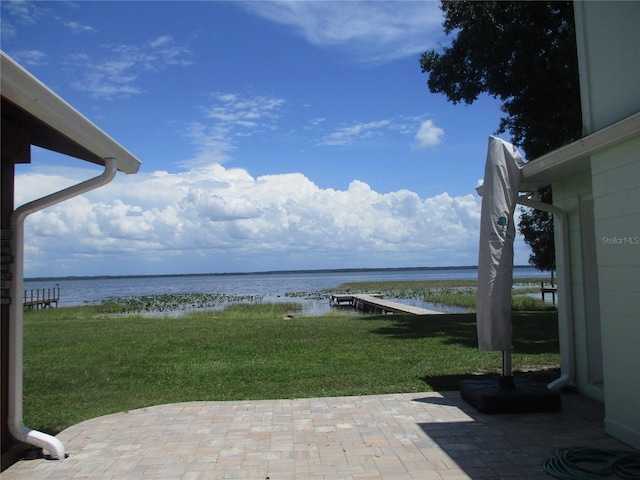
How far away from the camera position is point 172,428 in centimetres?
519

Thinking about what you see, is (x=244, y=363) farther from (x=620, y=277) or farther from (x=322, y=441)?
(x=620, y=277)

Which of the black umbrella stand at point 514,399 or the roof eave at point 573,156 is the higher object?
the roof eave at point 573,156

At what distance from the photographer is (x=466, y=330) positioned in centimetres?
1277

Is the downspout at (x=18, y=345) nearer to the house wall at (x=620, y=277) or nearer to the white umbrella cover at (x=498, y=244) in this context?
the white umbrella cover at (x=498, y=244)

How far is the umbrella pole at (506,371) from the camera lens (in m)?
5.62

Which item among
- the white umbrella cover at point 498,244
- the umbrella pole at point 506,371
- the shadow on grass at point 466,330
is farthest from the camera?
the shadow on grass at point 466,330

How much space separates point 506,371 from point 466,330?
23.9ft

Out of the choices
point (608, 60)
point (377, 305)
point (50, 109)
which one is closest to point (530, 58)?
point (608, 60)

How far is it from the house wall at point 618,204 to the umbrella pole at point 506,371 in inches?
42.2

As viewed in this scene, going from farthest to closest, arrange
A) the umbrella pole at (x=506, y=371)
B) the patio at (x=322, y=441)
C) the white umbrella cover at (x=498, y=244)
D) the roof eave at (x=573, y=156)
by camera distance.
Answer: the umbrella pole at (x=506, y=371) → the white umbrella cover at (x=498, y=244) → the roof eave at (x=573, y=156) → the patio at (x=322, y=441)

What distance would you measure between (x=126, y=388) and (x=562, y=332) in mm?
5551

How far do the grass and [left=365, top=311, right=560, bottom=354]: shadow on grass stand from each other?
0.03 metres

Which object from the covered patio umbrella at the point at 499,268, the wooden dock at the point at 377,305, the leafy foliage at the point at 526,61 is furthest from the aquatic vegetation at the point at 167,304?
the covered patio umbrella at the point at 499,268

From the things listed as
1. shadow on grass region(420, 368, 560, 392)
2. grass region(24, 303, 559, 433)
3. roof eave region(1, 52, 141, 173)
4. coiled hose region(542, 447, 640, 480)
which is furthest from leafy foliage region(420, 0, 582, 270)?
roof eave region(1, 52, 141, 173)
